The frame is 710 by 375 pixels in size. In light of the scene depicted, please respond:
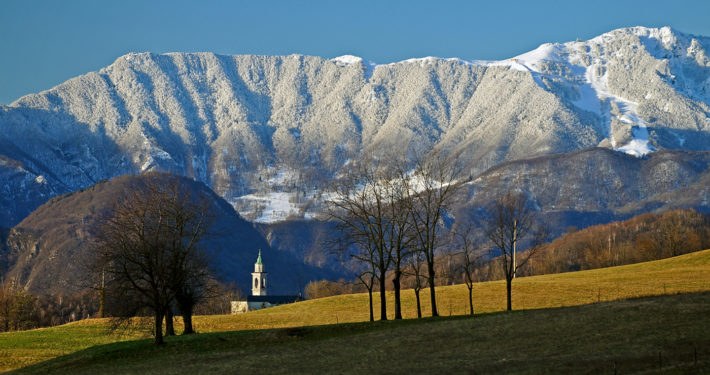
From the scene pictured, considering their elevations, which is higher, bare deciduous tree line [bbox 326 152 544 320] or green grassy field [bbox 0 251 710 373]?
bare deciduous tree line [bbox 326 152 544 320]

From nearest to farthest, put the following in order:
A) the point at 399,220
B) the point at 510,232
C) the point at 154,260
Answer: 1. the point at 154,260
2. the point at 399,220
3. the point at 510,232

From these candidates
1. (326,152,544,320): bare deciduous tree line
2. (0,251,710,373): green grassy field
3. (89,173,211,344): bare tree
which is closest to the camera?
(0,251,710,373): green grassy field

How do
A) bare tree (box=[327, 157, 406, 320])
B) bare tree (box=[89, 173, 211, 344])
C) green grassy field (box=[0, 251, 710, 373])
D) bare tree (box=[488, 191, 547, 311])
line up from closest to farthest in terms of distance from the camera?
green grassy field (box=[0, 251, 710, 373]) → bare tree (box=[89, 173, 211, 344]) → bare tree (box=[327, 157, 406, 320]) → bare tree (box=[488, 191, 547, 311])

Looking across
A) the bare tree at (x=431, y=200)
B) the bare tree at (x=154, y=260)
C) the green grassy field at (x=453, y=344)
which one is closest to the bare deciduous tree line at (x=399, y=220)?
the bare tree at (x=431, y=200)

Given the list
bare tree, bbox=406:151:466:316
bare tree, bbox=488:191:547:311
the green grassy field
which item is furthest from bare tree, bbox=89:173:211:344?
bare tree, bbox=488:191:547:311

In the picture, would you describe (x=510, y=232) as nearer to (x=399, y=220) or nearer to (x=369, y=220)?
(x=399, y=220)

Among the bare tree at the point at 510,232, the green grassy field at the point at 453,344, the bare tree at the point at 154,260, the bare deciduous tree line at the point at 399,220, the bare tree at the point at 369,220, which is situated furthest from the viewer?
the bare tree at the point at 510,232

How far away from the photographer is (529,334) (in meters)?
49.1

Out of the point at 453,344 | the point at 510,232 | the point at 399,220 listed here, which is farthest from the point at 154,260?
the point at 510,232

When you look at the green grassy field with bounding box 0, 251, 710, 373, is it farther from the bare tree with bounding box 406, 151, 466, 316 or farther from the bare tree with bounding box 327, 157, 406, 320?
the bare tree with bounding box 327, 157, 406, 320

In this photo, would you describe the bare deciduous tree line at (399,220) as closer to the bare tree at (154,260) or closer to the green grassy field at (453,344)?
the green grassy field at (453,344)

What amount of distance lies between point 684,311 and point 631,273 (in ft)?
181

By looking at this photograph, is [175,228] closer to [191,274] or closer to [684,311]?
[191,274]

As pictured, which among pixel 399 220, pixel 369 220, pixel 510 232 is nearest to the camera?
pixel 399 220
